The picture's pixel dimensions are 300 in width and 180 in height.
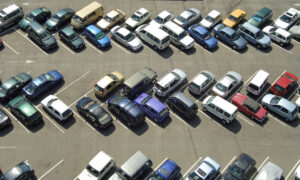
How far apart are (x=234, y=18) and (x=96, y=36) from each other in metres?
19.0

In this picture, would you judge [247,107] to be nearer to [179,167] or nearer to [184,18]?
[179,167]

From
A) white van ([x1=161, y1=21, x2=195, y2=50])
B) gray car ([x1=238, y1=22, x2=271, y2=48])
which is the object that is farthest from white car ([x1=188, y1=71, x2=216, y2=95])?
Answer: gray car ([x1=238, y1=22, x2=271, y2=48])

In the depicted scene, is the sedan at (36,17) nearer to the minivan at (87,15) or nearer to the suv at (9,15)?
the suv at (9,15)

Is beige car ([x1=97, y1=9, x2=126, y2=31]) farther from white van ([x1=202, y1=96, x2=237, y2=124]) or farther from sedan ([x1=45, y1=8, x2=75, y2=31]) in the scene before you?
white van ([x1=202, y1=96, x2=237, y2=124])

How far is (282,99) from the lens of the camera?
36719 millimetres

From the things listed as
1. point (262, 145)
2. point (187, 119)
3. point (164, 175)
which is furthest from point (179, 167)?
point (262, 145)

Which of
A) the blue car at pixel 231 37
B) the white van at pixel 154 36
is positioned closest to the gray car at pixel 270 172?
the blue car at pixel 231 37

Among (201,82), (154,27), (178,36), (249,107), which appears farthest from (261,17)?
(249,107)

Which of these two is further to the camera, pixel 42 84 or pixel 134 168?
pixel 42 84

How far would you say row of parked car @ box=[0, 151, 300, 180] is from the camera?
30.2m

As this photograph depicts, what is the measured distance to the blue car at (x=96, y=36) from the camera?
42562 millimetres

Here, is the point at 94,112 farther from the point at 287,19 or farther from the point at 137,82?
the point at 287,19

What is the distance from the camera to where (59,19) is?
45094 mm

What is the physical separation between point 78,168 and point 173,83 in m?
13.8
